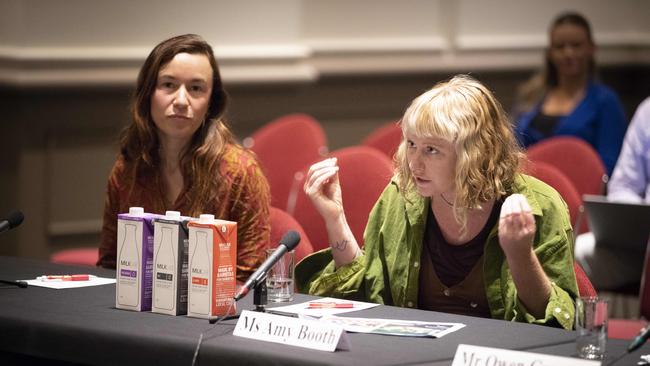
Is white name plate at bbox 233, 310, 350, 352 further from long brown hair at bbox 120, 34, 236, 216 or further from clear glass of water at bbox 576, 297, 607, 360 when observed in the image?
long brown hair at bbox 120, 34, 236, 216

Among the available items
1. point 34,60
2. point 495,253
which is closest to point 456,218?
point 495,253

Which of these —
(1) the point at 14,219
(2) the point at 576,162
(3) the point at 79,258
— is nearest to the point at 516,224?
(1) the point at 14,219

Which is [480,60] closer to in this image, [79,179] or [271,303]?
[79,179]

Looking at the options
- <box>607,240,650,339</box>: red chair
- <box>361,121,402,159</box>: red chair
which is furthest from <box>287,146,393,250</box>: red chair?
<box>361,121,402,159</box>: red chair

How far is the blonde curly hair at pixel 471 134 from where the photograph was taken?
292cm

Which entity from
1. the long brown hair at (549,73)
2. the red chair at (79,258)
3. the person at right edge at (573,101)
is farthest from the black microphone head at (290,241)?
the long brown hair at (549,73)

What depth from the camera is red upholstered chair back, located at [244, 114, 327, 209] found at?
534 cm

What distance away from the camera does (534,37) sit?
7.82 m

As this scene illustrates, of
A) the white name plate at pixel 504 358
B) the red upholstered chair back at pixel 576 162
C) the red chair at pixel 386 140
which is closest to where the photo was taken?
the white name plate at pixel 504 358

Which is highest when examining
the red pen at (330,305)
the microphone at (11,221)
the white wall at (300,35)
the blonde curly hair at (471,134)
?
the white wall at (300,35)

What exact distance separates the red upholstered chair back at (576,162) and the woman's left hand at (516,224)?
253 cm

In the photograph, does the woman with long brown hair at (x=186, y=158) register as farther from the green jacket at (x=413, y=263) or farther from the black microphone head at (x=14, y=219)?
the black microphone head at (x=14, y=219)

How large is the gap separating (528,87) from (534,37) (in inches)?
41.1

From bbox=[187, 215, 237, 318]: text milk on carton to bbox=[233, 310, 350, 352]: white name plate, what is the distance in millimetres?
→ 170
